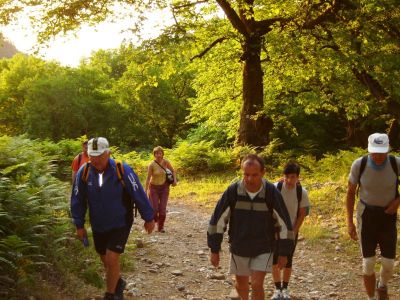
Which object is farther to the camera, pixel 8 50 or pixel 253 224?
A: pixel 8 50

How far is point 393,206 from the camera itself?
221 inches

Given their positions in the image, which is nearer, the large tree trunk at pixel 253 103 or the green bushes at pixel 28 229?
the green bushes at pixel 28 229

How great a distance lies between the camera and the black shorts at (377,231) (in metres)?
5.74

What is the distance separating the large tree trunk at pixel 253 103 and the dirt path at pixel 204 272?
9300mm

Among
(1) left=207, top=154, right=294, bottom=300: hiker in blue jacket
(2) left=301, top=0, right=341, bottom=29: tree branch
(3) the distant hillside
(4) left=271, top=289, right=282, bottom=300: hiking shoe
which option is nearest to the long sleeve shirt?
(1) left=207, top=154, right=294, bottom=300: hiker in blue jacket

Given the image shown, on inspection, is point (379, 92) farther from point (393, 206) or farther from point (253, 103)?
point (393, 206)

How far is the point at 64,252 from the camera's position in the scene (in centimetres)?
680

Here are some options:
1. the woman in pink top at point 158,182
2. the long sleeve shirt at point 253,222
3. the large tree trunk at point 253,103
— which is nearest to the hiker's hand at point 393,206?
the long sleeve shirt at point 253,222

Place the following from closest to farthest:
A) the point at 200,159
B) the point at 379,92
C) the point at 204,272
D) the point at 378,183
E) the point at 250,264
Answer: the point at 250,264, the point at 378,183, the point at 204,272, the point at 379,92, the point at 200,159

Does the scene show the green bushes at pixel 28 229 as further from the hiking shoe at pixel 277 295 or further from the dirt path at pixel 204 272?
the hiking shoe at pixel 277 295

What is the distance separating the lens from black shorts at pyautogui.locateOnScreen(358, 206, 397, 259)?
5.74 metres

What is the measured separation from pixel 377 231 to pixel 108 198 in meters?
3.34

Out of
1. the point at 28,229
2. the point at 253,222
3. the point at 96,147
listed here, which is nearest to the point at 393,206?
the point at 253,222

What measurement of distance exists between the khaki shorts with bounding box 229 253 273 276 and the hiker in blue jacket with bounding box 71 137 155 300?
4.23 feet
